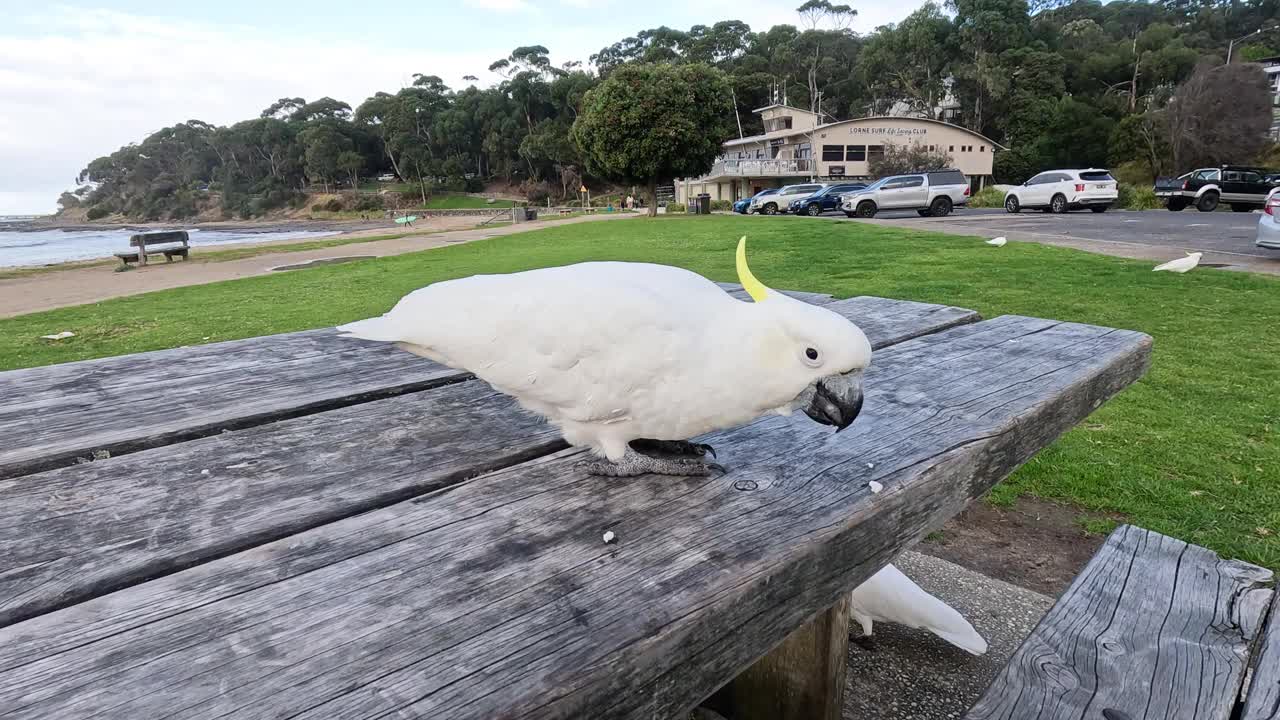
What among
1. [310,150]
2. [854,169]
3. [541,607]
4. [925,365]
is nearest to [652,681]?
[541,607]

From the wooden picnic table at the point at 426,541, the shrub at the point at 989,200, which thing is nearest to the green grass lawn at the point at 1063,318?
the wooden picnic table at the point at 426,541

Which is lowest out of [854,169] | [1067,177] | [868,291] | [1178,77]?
[868,291]

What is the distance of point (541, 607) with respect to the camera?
0.81 meters

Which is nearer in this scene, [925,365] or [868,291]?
[925,365]

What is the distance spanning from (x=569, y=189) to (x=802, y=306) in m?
57.8

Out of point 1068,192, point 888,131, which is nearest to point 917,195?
point 1068,192

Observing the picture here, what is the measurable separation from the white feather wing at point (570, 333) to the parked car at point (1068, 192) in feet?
74.4

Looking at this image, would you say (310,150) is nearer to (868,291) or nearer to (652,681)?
(868,291)

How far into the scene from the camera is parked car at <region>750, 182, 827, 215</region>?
87.2 ft

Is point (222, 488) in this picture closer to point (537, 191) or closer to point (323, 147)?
point (537, 191)

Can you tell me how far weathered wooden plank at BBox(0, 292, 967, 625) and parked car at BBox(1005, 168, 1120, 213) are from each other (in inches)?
900

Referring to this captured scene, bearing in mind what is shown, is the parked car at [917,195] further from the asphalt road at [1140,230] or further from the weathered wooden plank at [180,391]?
the weathered wooden plank at [180,391]

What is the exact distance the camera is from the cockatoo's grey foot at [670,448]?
50.6 inches

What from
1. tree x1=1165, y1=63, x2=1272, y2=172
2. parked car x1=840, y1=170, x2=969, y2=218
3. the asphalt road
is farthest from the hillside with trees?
the asphalt road
